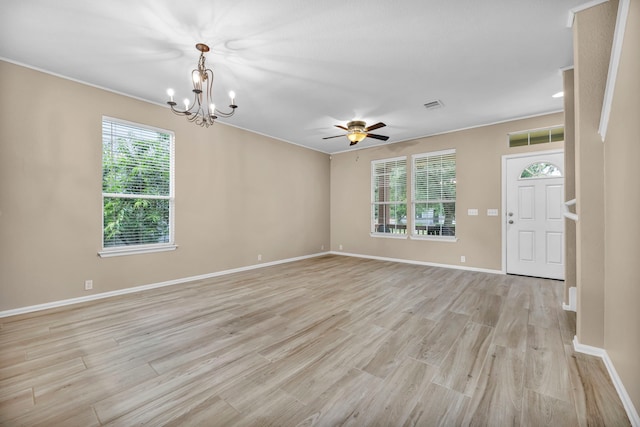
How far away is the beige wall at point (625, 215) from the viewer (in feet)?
4.62

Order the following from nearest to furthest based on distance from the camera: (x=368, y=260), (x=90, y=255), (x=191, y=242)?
(x=90, y=255), (x=191, y=242), (x=368, y=260)

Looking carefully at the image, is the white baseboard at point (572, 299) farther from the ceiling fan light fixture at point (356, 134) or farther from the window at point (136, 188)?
the window at point (136, 188)

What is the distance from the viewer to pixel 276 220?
19.7 ft

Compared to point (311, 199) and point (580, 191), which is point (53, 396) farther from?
point (311, 199)

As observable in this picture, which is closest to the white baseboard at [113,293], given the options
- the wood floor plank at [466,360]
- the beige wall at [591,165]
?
the wood floor plank at [466,360]

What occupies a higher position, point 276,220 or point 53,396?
point 276,220

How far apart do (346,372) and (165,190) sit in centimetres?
388

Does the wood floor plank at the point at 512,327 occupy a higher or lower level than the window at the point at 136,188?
lower

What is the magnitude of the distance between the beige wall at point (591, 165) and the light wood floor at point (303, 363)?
398mm

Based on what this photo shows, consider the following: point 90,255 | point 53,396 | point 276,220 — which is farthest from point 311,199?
point 53,396

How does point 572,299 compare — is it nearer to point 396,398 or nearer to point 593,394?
point 593,394

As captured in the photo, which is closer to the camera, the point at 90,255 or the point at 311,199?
the point at 90,255

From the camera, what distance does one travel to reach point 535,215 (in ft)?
15.1

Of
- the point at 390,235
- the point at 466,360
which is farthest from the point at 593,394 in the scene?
the point at 390,235
